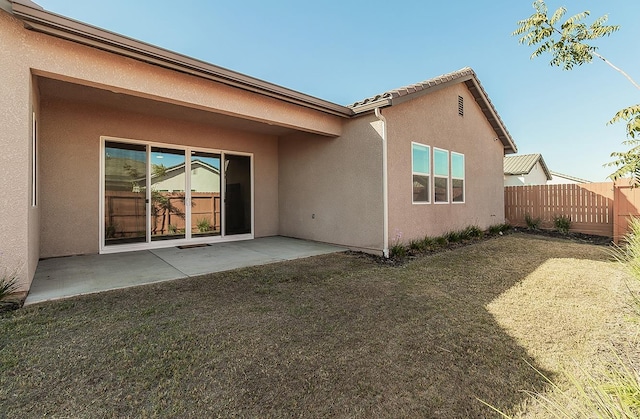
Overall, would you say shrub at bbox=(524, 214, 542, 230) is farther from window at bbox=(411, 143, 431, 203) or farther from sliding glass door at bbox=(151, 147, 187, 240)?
sliding glass door at bbox=(151, 147, 187, 240)

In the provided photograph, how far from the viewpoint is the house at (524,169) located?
2253cm

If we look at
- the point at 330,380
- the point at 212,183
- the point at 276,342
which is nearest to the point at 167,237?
the point at 212,183

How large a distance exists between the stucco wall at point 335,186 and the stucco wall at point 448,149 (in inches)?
17.7

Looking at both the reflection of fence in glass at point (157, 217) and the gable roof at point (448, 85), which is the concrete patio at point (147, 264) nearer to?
the reflection of fence in glass at point (157, 217)

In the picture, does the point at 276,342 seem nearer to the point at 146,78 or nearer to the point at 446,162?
the point at 146,78

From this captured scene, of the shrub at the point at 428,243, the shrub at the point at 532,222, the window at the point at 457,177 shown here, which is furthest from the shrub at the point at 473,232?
the shrub at the point at 532,222

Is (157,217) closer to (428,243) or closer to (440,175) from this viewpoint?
(428,243)

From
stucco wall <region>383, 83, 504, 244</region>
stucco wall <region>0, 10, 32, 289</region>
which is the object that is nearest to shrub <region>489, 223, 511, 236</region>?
stucco wall <region>383, 83, 504, 244</region>

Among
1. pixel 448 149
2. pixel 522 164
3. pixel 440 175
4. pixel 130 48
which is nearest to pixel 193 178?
pixel 130 48

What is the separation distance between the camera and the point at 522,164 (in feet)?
76.1

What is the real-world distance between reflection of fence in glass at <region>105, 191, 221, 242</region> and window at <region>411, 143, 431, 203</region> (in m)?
5.66

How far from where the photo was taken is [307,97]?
659 cm

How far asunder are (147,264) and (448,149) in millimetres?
8790

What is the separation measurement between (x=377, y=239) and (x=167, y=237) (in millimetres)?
5420
